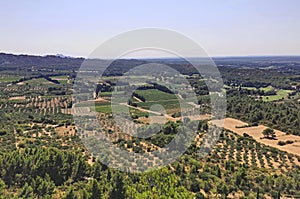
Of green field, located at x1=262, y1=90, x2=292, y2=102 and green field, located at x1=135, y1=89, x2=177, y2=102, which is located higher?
green field, located at x1=135, y1=89, x2=177, y2=102

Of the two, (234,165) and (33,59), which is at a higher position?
(33,59)

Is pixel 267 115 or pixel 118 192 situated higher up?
pixel 118 192

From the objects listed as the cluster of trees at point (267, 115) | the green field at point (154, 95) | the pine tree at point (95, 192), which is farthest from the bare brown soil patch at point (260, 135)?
the pine tree at point (95, 192)

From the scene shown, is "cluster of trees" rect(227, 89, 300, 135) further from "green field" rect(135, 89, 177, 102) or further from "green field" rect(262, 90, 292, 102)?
"green field" rect(262, 90, 292, 102)

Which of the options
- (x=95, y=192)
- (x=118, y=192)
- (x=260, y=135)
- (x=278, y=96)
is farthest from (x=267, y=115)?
(x=95, y=192)

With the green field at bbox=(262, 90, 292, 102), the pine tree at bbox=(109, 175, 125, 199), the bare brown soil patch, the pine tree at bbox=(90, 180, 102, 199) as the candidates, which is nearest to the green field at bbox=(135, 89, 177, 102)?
the bare brown soil patch

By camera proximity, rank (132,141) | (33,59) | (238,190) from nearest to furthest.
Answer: (238,190) → (132,141) → (33,59)

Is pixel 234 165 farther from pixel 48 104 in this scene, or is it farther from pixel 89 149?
pixel 48 104

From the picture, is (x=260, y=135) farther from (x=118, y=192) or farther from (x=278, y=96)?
Result: (x=278, y=96)

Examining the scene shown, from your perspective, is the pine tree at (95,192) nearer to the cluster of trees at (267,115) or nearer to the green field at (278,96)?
the cluster of trees at (267,115)

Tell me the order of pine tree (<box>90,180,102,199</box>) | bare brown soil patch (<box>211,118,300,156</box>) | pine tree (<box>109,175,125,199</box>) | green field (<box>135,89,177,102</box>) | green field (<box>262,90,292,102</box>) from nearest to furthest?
pine tree (<box>90,180,102,199</box>)
pine tree (<box>109,175,125,199</box>)
bare brown soil patch (<box>211,118,300,156</box>)
green field (<box>135,89,177,102</box>)
green field (<box>262,90,292,102</box>)

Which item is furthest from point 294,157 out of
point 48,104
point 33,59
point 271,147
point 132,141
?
point 33,59
